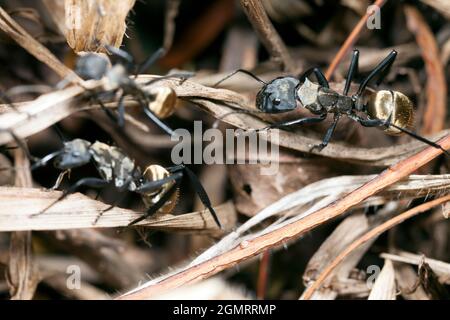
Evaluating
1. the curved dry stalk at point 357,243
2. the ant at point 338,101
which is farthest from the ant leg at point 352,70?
the curved dry stalk at point 357,243

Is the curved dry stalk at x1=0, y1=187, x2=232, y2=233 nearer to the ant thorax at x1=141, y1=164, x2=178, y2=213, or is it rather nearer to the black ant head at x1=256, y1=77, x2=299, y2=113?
the ant thorax at x1=141, y1=164, x2=178, y2=213

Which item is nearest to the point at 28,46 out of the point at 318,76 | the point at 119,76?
the point at 119,76

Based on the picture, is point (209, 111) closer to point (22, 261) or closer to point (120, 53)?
point (120, 53)

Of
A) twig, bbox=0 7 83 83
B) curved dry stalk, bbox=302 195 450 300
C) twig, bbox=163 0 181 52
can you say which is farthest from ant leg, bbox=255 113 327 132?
twig, bbox=163 0 181 52

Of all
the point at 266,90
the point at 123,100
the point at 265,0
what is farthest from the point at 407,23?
the point at 123,100

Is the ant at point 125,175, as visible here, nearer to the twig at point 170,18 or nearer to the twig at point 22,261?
the twig at point 22,261

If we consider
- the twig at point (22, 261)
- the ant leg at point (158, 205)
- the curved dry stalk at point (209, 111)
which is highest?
the curved dry stalk at point (209, 111)

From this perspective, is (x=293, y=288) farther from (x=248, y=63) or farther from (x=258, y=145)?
(x=248, y=63)
